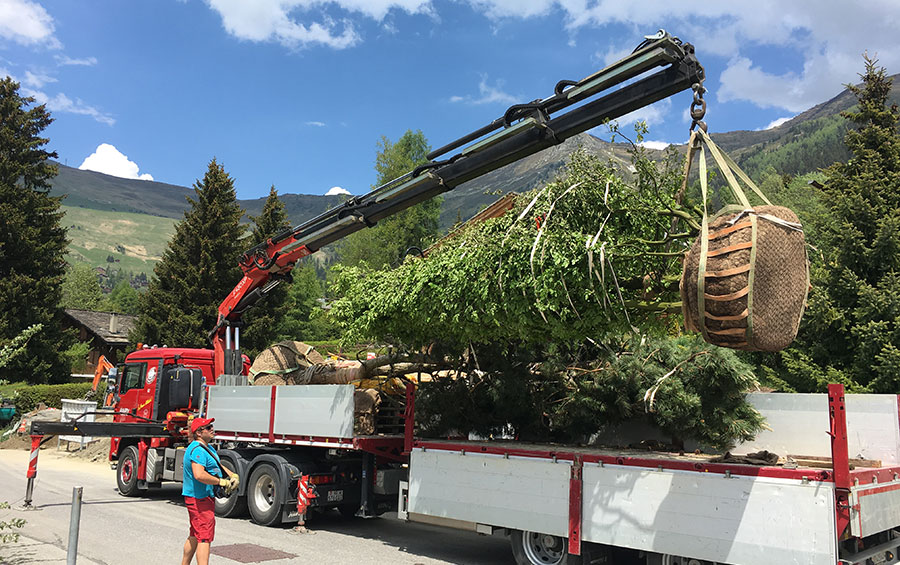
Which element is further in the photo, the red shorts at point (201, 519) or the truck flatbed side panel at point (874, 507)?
the red shorts at point (201, 519)

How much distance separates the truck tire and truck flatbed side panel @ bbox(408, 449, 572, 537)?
24.6 ft

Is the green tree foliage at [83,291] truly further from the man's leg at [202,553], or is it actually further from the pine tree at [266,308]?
the man's leg at [202,553]

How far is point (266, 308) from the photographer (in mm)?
32875

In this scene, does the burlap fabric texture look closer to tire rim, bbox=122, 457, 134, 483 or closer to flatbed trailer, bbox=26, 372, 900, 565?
flatbed trailer, bbox=26, 372, 900, 565

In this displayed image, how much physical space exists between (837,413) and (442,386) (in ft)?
20.7

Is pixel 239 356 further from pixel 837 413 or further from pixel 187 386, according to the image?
pixel 837 413

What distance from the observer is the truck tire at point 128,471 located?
13.8 metres

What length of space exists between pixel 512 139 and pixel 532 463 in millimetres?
3998

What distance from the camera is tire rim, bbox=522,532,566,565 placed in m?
7.73

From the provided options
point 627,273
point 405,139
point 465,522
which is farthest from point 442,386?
point 405,139

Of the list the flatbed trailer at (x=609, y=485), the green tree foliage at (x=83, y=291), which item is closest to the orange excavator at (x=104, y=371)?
the flatbed trailer at (x=609, y=485)

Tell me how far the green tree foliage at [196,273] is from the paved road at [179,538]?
17.8 m

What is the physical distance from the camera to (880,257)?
55.1 feet

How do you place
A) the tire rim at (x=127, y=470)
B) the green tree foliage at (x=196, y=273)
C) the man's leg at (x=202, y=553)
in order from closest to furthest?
the man's leg at (x=202, y=553) < the tire rim at (x=127, y=470) < the green tree foliage at (x=196, y=273)
